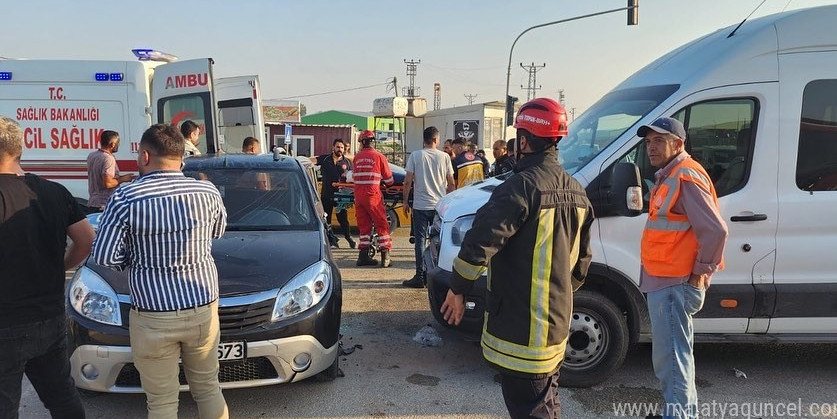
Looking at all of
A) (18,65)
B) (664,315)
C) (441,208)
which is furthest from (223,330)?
(18,65)

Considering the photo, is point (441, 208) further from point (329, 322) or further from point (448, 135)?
point (448, 135)

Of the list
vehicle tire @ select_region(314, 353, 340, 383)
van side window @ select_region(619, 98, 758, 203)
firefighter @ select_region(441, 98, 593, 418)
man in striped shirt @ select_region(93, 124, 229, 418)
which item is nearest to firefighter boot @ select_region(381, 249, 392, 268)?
vehicle tire @ select_region(314, 353, 340, 383)

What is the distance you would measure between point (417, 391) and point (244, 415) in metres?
1.15

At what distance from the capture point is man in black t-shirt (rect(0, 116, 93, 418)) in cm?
236

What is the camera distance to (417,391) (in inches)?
153

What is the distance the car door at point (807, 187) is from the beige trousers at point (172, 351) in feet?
11.8

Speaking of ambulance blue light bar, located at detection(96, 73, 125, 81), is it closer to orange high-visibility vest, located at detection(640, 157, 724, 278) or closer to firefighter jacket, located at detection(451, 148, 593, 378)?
firefighter jacket, located at detection(451, 148, 593, 378)

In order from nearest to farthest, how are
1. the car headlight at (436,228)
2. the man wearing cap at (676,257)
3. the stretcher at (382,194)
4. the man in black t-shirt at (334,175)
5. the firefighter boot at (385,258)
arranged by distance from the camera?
the man wearing cap at (676,257) → the car headlight at (436,228) → the firefighter boot at (385,258) → the stretcher at (382,194) → the man in black t-shirt at (334,175)

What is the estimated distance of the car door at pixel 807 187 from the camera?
3.70 meters

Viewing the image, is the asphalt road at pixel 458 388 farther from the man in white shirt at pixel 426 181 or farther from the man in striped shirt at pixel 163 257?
the man in white shirt at pixel 426 181

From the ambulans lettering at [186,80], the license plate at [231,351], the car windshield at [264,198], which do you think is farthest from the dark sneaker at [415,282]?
the ambulans lettering at [186,80]

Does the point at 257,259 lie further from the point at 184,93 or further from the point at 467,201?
the point at 184,93

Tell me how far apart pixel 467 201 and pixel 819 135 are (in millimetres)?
2423

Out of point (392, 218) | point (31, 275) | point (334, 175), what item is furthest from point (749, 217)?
point (334, 175)
